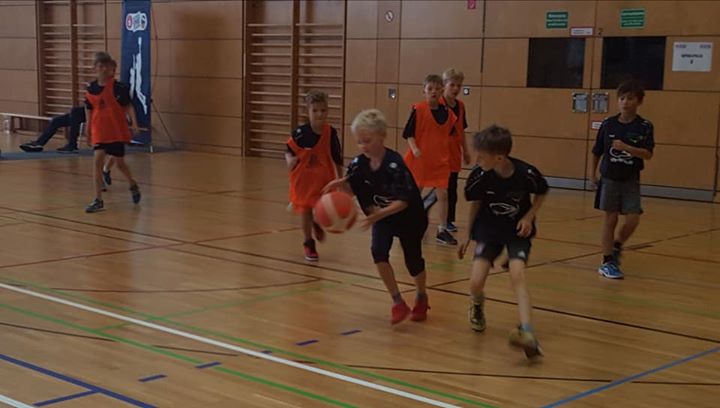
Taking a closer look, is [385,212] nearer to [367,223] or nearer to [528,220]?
[367,223]

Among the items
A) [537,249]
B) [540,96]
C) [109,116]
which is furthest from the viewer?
[540,96]

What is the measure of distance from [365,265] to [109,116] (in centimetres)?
389

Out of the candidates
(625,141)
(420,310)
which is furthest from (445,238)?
(420,310)

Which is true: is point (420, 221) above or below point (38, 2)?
below

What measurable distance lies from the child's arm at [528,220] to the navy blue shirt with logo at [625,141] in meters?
2.02


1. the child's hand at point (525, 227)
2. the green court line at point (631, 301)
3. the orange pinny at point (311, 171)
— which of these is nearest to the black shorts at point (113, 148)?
the orange pinny at point (311, 171)

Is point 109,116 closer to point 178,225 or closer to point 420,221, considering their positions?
point 178,225

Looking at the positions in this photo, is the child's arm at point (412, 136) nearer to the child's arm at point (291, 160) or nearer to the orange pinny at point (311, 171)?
the orange pinny at point (311, 171)

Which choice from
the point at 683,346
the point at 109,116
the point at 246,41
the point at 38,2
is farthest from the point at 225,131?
the point at 683,346

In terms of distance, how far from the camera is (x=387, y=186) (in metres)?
5.33

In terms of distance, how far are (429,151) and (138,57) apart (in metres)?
9.55

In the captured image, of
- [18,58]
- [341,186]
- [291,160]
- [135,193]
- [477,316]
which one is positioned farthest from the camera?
[18,58]

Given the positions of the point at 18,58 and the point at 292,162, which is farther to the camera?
the point at 18,58

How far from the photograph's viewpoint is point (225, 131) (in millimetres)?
16594
